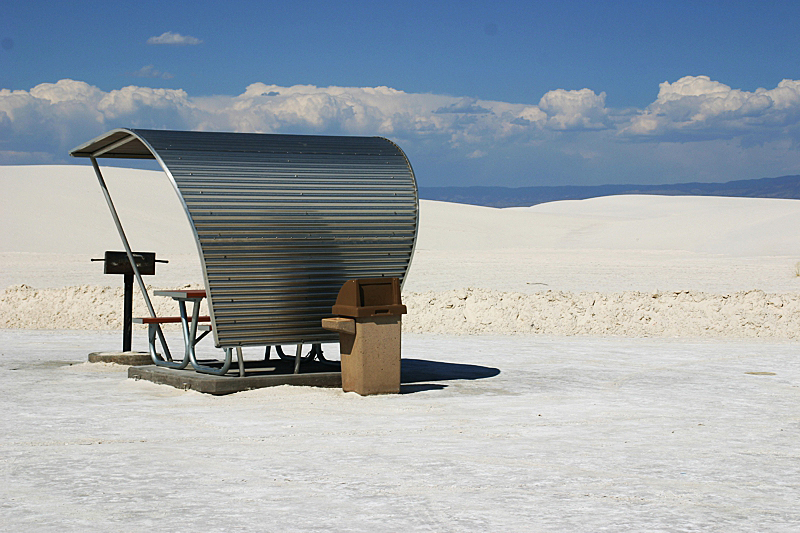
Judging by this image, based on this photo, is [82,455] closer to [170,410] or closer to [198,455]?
[198,455]

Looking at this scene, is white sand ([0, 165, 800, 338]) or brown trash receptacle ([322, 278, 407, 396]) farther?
white sand ([0, 165, 800, 338])

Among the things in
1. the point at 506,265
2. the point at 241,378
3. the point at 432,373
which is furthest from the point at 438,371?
the point at 506,265

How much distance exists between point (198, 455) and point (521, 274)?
24.5m

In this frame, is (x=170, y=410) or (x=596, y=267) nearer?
(x=170, y=410)

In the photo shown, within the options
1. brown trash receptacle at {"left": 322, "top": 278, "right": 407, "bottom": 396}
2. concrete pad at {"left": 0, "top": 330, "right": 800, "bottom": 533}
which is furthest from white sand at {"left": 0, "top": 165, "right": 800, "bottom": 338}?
brown trash receptacle at {"left": 322, "top": 278, "right": 407, "bottom": 396}

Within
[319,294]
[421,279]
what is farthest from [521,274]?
[319,294]

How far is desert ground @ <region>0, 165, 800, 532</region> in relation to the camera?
5.57 metres

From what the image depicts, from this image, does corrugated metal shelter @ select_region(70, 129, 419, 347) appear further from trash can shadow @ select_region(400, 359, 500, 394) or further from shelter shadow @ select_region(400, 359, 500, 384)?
shelter shadow @ select_region(400, 359, 500, 384)

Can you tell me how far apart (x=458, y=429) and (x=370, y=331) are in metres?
2.09

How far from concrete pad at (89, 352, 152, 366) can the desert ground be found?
0.25 metres

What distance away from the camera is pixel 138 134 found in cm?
1005

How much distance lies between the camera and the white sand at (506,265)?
59.1ft

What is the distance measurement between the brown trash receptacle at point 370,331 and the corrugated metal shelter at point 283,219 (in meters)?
0.49

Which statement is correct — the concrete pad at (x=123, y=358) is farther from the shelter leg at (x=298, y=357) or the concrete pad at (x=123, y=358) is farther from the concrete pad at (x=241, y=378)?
the shelter leg at (x=298, y=357)
